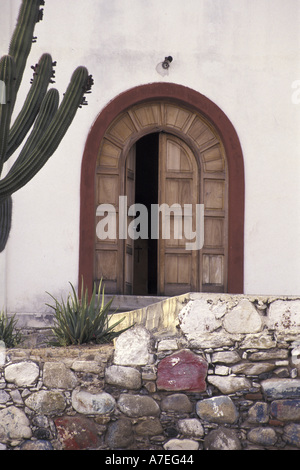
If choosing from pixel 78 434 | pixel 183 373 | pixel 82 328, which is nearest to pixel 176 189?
pixel 82 328

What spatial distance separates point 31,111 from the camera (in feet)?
20.4

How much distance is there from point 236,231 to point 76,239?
78.0 inches

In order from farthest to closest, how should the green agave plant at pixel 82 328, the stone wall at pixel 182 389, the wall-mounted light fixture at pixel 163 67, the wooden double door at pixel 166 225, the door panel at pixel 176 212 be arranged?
1. the door panel at pixel 176 212
2. the wooden double door at pixel 166 225
3. the wall-mounted light fixture at pixel 163 67
4. the green agave plant at pixel 82 328
5. the stone wall at pixel 182 389

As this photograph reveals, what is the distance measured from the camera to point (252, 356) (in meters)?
5.02

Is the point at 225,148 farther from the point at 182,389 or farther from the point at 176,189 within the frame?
the point at 182,389

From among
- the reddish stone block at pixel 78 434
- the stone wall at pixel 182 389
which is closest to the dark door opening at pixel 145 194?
the stone wall at pixel 182 389

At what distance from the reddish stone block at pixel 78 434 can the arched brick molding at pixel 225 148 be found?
3.33 meters

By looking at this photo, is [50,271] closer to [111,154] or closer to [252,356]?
[111,154]

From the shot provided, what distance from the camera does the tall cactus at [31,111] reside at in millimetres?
5863

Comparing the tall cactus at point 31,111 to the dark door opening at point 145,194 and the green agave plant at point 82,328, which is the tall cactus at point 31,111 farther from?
the dark door opening at point 145,194

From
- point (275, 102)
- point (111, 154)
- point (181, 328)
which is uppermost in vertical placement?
point (275, 102)

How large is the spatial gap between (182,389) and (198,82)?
468cm

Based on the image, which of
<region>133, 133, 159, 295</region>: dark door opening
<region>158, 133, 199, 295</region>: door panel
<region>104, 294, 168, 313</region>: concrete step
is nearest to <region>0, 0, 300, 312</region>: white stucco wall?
<region>104, 294, 168, 313</region>: concrete step
